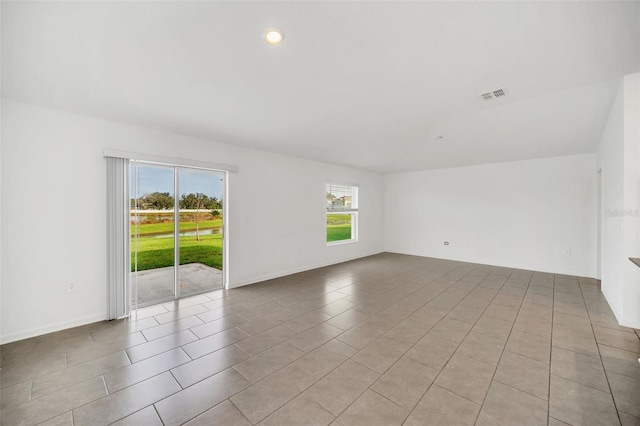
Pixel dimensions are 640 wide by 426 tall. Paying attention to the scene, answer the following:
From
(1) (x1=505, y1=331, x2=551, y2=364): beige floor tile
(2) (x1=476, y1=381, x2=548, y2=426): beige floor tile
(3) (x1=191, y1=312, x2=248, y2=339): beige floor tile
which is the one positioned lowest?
(3) (x1=191, y1=312, x2=248, y2=339): beige floor tile

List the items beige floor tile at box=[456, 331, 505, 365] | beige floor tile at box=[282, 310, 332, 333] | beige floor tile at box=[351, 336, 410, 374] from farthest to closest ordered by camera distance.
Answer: beige floor tile at box=[282, 310, 332, 333]
beige floor tile at box=[456, 331, 505, 365]
beige floor tile at box=[351, 336, 410, 374]

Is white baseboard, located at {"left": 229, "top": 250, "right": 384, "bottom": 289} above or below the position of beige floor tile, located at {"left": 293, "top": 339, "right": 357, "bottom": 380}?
above

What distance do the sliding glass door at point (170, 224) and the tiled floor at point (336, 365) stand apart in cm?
61

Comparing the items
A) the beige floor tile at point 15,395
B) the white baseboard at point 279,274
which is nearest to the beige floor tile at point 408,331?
the white baseboard at point 279,274

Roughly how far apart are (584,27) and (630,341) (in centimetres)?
296

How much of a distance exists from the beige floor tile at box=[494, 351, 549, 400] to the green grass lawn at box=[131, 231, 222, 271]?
161 inches

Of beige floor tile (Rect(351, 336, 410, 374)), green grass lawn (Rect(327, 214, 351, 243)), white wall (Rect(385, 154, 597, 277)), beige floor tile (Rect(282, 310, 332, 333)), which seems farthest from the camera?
green grass lawn (Rect(327, 214, 351, 243))

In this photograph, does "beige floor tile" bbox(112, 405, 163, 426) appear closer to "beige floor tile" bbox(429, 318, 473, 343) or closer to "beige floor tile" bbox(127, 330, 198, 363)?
"beige floor tile" bbox(127, 330, 198, 363)

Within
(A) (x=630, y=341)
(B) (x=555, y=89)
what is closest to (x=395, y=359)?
(A) (x=630, y=341)

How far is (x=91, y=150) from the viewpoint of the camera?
3.05 m

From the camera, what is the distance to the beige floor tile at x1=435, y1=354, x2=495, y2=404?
6.04 feet

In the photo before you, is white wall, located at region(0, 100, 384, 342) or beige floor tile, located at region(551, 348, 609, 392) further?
white wall, located at region(0, 100, 384, 342)

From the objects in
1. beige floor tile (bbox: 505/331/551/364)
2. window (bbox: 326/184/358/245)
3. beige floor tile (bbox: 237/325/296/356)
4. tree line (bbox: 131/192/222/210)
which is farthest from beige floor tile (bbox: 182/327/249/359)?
window (bbox: 326/184/358/245)

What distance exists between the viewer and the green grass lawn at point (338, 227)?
6.58 meters
